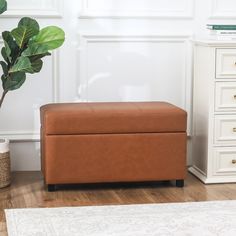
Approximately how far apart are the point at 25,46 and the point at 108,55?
69cm

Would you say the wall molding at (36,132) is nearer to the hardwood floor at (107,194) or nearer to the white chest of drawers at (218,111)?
the hardwood floor at (107,194)

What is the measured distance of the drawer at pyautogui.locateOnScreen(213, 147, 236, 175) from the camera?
342cm

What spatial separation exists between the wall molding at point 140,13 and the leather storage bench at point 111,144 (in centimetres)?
67

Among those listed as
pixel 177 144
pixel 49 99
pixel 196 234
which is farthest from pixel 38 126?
pixel 196 234

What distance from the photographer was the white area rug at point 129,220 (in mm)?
2529

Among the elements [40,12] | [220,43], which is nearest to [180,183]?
[220,43]

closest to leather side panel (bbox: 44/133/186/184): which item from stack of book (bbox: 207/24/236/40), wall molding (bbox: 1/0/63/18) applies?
stack of book (bbox: 207/24/236/40)

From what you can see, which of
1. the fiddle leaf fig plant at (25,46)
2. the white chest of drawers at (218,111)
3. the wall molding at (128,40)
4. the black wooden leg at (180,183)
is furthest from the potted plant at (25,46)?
the black wooden leg at (180,183)

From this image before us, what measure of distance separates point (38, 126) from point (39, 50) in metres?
0.74

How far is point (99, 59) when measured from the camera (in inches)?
145

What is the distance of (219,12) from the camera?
12.3 ft

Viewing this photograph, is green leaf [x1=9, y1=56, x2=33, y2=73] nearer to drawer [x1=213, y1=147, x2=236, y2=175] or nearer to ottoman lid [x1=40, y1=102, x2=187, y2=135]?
ottoman lid [x1=40, y1=102, x2=187, y2=135]

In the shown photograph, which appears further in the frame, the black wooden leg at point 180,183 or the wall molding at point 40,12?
the wall molding at point 40,12

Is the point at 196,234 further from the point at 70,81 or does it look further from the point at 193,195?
the point at 70,81
